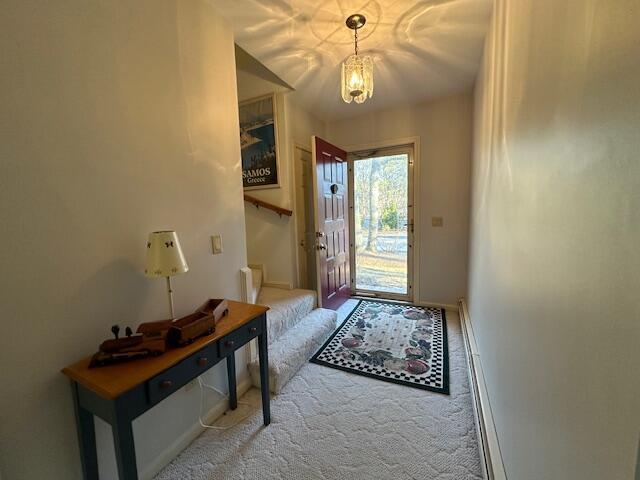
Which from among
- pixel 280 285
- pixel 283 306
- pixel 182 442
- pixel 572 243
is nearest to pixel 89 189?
pixel 182 442

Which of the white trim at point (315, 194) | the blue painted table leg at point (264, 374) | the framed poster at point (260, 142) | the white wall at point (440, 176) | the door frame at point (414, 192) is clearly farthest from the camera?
the door frame at point (414, 192)

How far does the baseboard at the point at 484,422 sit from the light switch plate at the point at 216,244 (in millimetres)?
1817

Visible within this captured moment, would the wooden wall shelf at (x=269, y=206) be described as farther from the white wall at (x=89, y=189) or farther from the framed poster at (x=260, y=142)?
the white wall at (x=89, y=189)

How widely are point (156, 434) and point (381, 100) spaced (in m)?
3.45

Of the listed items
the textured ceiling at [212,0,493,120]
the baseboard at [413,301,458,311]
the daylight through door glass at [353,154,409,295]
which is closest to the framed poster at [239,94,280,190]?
the textured ceiling at [212,0,493,120]

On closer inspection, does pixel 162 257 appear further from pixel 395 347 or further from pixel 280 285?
pixel 395 347

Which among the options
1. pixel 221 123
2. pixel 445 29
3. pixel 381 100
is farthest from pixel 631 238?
pixel 381 100

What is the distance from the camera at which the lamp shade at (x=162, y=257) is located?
3.84 feet

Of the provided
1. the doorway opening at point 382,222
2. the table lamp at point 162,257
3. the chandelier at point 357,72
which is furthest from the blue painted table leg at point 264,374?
the doorway opening at point 382,222

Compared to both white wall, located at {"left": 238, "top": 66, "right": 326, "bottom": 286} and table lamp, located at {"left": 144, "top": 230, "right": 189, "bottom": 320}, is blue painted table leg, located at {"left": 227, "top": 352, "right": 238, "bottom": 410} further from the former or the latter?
white wall, located at {"left": 238, "top": 66, "right": 326, "bottom": 286}

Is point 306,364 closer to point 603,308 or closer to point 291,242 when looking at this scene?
point 291,242

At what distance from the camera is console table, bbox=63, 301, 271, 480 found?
0.91 m

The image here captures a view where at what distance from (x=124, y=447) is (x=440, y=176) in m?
3.37

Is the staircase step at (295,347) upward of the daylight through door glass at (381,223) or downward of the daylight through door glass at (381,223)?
downward
